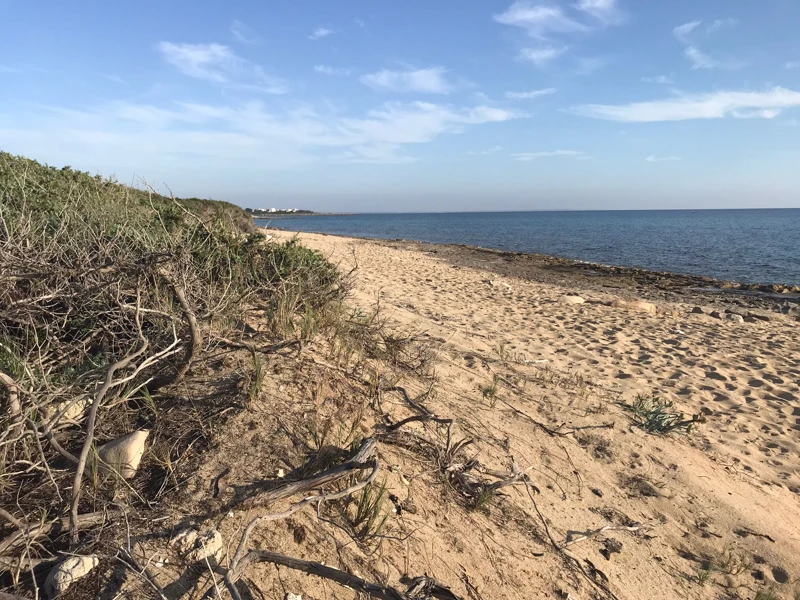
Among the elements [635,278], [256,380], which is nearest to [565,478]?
[256,380]

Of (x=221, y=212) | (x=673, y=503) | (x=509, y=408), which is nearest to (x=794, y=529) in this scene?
(x=673, y=503)

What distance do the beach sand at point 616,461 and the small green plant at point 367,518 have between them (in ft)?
0.55

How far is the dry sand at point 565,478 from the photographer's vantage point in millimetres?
2223

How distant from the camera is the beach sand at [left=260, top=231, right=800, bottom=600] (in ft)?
8.13

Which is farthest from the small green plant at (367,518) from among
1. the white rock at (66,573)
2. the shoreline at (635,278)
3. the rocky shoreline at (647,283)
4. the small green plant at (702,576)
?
the rocky shoreline at (647,283)

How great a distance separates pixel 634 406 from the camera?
4.71 metres

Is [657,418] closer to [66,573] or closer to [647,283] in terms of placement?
[66,573]

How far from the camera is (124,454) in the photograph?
7.49 feet

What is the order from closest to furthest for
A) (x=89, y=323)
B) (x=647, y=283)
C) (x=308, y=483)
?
1. (x=308, y=483)
2. (x=89, y=323)
3. (x=647, y=283)

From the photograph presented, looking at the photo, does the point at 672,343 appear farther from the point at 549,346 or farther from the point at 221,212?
the point at 221,212

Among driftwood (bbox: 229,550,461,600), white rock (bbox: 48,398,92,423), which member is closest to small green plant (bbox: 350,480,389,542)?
driftwood (bbox: 229,550,461,600)

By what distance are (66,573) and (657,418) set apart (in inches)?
174

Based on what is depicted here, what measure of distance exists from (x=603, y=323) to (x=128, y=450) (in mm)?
8100

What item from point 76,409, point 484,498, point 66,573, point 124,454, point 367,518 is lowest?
point 484,498
